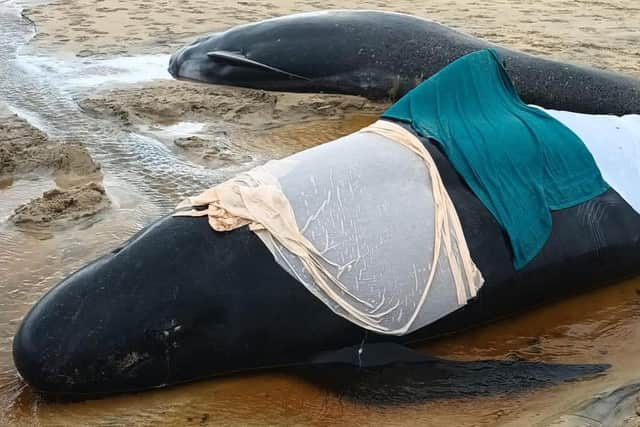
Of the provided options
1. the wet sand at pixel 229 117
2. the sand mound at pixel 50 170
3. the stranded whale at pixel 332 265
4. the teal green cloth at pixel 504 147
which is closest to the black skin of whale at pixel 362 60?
the wet sand at pixel 229 117

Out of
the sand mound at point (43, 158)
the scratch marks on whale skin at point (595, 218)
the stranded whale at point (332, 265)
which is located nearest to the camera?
the stranded whale at point (332, 265)

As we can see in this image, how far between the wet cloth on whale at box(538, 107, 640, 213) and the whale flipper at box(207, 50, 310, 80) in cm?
380

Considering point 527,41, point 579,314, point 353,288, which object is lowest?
point 527,41

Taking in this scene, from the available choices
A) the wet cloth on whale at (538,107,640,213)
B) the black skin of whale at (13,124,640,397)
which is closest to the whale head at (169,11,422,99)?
the wet cloth on whale at (538,107,640,213)

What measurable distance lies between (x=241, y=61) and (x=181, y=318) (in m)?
4.86

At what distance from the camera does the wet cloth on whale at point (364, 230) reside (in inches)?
157

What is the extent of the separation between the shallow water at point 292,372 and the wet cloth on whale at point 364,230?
323mm

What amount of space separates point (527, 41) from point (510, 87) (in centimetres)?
584

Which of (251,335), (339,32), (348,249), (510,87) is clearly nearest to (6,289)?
(251,335)

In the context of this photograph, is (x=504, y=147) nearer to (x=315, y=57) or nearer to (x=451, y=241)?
(x=451, y=241)

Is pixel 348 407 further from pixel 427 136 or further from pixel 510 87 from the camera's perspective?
pixel 510 87

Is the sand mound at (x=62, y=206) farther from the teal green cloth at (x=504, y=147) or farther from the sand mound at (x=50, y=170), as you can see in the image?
the teal green cloth at (x=504, y=147)

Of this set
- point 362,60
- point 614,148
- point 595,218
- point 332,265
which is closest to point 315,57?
point 362,60

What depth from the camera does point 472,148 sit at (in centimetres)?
435
